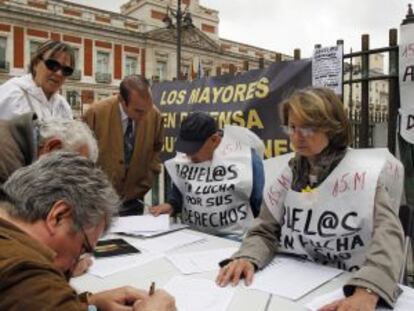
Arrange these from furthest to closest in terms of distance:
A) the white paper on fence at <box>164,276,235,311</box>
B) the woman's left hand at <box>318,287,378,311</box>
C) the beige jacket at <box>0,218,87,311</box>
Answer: the white paper on fence at <box>164,276,235,311</box>, the woman's left hand at <box>318,287,378,311</box>, the beige jacket at <box>0,218,87,311</box>

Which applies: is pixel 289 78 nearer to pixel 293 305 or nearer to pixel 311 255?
pixel 311 255

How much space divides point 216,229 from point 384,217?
3.84ft

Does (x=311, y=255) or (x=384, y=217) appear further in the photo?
(x=311, y=255)

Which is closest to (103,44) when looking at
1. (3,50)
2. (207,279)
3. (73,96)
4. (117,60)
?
(117,60)

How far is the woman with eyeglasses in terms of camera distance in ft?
5.29

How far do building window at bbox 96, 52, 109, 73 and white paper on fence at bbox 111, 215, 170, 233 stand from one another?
31.7 meters

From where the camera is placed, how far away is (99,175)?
105 centimetres

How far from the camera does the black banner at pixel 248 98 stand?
150 inches

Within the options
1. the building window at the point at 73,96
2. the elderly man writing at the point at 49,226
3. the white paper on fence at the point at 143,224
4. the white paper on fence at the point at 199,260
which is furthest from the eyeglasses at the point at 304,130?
the building window at the point at 73,96

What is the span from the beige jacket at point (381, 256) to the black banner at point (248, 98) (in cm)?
215

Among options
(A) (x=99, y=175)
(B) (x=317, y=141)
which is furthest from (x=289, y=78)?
(A) (x=99, y=175)

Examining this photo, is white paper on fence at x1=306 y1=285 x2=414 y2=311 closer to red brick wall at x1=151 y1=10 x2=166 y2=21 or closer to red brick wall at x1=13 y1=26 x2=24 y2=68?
red brick wall at x1=13 y1=26 x2=24 y2=68

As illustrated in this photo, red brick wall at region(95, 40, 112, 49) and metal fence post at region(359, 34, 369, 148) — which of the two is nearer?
metal fence post at region(359, 34, 369, 148)

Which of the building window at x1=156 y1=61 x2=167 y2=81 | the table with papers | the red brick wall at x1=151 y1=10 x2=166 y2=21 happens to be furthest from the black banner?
the red brick wall at x1=151 y1=10 x2=166 y2=21
